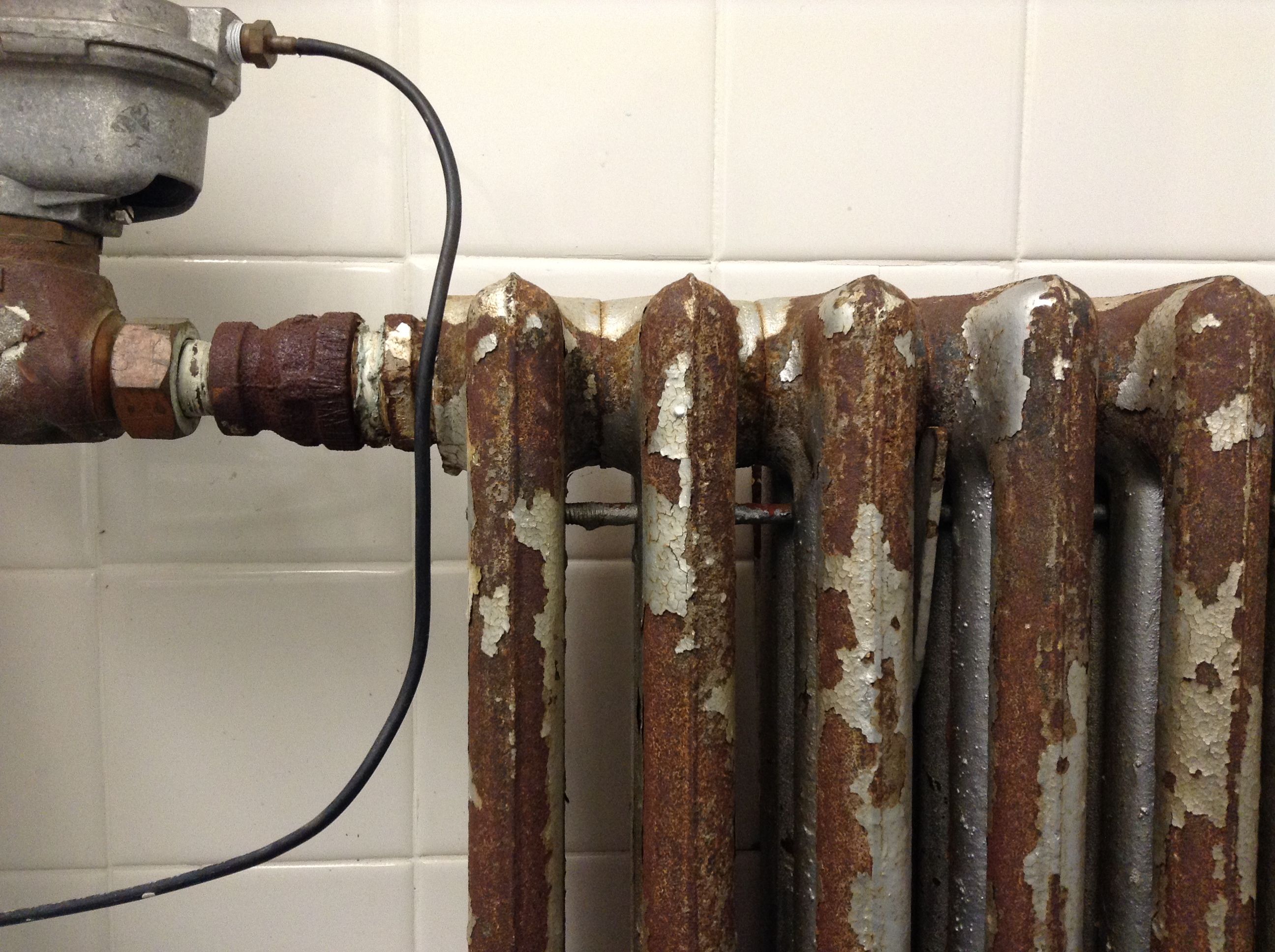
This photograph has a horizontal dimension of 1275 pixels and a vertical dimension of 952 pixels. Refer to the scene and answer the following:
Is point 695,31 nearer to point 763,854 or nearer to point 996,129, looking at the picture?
point 996,129

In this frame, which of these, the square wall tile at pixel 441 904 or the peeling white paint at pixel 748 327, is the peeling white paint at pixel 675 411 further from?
the square wall tile at pixel 441 904

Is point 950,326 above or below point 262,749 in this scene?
above

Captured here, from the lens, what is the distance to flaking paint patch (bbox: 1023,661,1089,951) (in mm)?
355

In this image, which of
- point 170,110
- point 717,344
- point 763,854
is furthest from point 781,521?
point 170,110

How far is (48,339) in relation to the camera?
386mm

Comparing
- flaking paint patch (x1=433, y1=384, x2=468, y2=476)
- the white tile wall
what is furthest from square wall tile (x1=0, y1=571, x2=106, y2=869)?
flaking paint patch (x1=433, y1=384, x2=468, y2=476)

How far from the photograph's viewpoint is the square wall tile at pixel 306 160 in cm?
54

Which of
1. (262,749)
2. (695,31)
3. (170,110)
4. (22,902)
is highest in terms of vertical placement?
(695,31)

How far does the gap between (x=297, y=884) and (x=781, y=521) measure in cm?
45

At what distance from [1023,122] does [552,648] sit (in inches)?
19.4

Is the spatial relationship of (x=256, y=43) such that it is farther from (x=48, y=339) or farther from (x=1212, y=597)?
(x=1212, y=597)

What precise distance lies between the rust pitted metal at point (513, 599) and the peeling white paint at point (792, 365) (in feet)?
0.35

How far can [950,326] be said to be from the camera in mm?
384

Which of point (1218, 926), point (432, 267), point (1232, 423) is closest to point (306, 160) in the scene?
point (432, 267)
